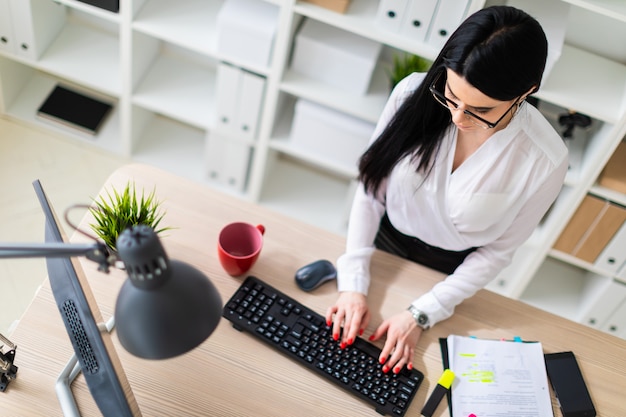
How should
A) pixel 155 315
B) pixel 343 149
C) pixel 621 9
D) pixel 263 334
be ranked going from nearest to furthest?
pixel 155 315
pixel 263 334
pixel 621 9
pixel 343 149

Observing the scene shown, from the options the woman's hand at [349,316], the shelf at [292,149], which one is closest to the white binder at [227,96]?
the shelf at [292,149]

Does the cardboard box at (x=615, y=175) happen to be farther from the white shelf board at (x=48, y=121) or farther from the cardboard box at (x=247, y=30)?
the white shelf board at (x=48, y=121)

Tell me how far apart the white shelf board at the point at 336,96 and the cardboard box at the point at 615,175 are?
2.53 ft

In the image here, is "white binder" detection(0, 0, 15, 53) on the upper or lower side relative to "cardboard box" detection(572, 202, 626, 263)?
lower

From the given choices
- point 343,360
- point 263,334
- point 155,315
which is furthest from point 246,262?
point 155,315

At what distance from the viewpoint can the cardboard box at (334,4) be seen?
2.06 meters

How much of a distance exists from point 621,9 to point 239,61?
1.21m

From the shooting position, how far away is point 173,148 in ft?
9.35

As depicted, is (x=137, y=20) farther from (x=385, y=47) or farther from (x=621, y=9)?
(x=621, y=9)

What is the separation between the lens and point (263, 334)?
139 centimetres

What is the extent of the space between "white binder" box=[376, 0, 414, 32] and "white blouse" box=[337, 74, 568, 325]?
621 millimetres

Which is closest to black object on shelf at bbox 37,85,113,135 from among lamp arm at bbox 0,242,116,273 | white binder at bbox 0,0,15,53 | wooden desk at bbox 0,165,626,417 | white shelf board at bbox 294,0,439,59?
white binder at bbox 0,0,15,53

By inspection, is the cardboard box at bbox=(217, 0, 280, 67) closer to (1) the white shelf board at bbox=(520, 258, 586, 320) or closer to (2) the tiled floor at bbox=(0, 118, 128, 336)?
(2) the tiled floor at bbox=(0, 118, 128, 336)

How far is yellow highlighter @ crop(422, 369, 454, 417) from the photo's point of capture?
1364 mm
